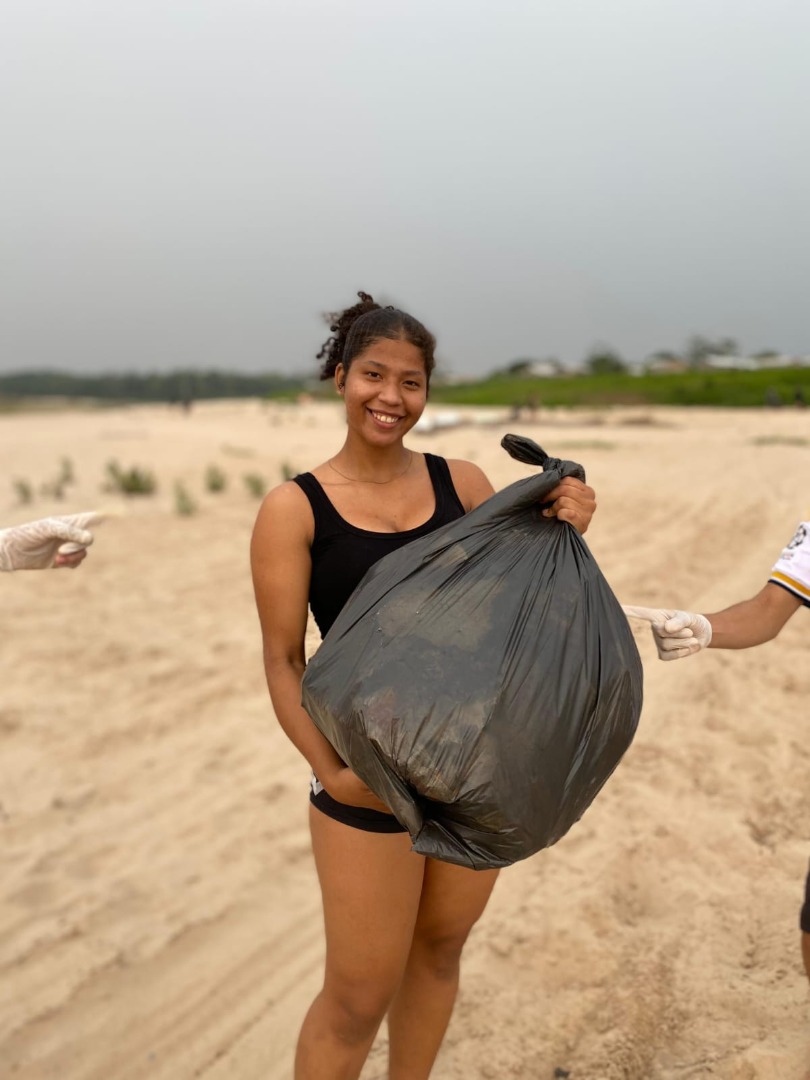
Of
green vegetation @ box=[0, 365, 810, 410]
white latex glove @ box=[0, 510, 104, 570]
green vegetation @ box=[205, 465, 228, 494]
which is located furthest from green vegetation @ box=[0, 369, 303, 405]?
white latex glove @ box=[0, 510, 104, 570]

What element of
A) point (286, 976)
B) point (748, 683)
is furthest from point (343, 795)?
point (748, 683)

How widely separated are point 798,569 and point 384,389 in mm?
979

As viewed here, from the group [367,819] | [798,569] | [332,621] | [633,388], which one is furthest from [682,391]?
[367,819]

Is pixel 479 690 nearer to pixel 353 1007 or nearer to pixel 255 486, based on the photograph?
pixel 353 1007

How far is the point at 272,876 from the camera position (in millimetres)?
2988

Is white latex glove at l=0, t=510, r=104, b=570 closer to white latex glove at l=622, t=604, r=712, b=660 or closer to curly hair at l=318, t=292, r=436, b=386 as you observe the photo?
curly hair at l=318, t=292, r=436, b=386

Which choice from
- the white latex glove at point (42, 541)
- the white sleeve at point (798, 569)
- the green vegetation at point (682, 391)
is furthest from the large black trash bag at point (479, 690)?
the green vegetation at point (682, 391)

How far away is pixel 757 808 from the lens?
10.5 feet

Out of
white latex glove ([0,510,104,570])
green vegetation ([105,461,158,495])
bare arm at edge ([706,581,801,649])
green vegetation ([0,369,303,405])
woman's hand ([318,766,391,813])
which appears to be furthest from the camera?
green vegetation ([0,369,303,405])

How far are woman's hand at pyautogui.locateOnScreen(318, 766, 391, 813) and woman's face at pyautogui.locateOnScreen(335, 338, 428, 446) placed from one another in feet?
2.10

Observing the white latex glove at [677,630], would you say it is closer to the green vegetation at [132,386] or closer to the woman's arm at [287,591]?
the woman's arm at [287,591]

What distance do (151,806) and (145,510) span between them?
19.4ft

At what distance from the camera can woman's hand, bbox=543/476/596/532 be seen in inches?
58.5

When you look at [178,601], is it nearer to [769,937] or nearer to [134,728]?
[134,728]
